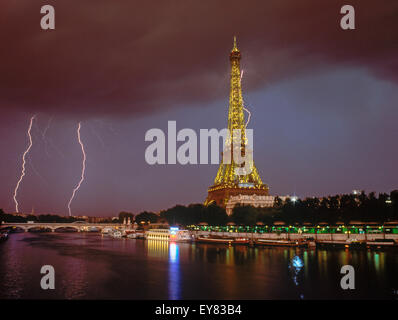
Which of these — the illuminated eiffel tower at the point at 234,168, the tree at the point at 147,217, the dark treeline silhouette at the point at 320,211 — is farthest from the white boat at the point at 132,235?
the tree at the point at 147,217

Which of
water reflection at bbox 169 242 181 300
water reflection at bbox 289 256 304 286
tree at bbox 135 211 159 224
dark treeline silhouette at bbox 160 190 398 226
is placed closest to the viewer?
water reflection at bbox 169 242 181 300

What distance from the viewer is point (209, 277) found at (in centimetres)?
3116

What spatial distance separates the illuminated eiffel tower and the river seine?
45.5 metres

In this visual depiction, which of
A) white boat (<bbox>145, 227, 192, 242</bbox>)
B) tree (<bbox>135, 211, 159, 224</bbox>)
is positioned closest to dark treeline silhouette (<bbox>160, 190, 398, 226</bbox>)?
white boat (<bbox>145, 227, 192, 242</bbox>)

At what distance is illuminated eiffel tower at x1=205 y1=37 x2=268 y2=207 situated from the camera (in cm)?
8888

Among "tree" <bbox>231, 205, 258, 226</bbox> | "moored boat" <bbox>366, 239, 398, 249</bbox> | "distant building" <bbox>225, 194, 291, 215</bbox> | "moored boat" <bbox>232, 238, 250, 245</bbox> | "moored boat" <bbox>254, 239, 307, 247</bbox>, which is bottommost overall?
"moored boat" <bbox>232, 238, 250, 245</bbox>

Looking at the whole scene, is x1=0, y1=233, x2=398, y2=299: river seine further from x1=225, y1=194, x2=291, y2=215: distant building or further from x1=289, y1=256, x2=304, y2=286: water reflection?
x1=225, y1=194, x2=291, y2=215: distant building

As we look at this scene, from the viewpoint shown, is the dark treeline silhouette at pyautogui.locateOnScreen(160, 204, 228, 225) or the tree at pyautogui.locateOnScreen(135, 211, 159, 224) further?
the tree at pyautogui.locateOnScreen(135, 211, 159, 224)

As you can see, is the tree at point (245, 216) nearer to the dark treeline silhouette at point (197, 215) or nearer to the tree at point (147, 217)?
the dark treeline silhouette at point (197, 215)

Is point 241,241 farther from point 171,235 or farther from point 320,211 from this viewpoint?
point 171,235

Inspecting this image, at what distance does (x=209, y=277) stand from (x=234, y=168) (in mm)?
62476

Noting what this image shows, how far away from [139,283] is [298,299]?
11.3 m

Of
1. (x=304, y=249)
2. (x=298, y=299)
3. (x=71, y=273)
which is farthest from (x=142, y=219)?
(x=298, y=299)

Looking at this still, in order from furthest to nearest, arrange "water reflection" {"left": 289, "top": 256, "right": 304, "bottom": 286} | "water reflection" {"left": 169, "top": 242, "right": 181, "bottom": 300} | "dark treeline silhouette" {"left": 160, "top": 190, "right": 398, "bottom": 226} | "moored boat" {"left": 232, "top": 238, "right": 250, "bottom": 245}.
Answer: "moored boat" {"left": 232, "top": 238, "right": 250, "bottom": 245} → "dark treeline silhouette" {"left": 160, "top": 190, "right": 398, "bottom": 226} → "water reflection" {"left": 289, "top": 256, "right": 304, "bottom": 286} → "water reflection" {"left": 169, "top": 242, "right": 181, "bottom": 300}
